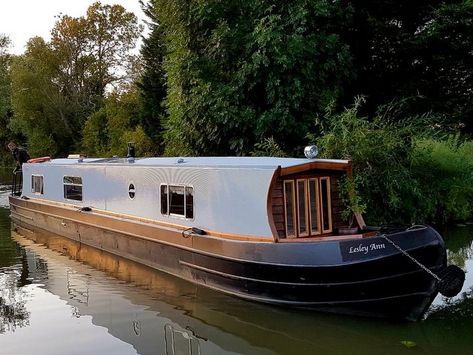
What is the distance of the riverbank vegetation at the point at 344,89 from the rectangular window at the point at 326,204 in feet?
7.20

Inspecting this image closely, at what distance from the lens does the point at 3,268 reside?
11.2m

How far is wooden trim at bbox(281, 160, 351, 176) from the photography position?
25.7 ft

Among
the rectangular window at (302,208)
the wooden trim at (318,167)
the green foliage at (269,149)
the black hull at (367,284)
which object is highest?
the green foliage at (269,149)

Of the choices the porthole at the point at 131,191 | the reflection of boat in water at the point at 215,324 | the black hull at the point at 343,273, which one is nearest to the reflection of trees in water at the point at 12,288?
the reflection of boat in water at the point at 215,324

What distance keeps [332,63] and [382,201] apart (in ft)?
15.1

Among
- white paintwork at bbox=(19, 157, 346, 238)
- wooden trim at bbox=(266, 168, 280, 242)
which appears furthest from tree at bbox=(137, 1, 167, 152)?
wooden trim at bbox=(266, 168, 280, 242)

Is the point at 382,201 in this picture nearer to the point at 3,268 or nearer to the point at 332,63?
the point at 332,63

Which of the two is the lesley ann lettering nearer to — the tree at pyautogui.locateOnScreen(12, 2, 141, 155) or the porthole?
the porthole

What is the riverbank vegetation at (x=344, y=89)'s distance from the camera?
11844 mm

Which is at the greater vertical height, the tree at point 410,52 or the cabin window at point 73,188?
the tree at point 410,52

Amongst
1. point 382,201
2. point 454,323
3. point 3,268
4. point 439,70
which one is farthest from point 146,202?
point 439,70

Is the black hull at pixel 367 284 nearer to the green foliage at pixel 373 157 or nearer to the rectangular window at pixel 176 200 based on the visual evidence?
the rectangular window at pixel 176 200

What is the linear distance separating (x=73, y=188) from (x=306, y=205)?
771cm

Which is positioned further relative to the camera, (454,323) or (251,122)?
(251,122)
